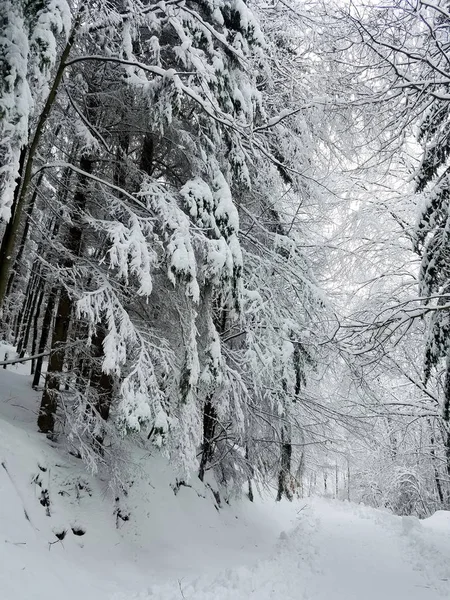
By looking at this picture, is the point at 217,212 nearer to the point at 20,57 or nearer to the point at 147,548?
the point at 20,57

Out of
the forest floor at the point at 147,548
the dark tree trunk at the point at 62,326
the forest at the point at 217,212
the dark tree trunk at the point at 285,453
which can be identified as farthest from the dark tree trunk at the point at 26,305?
the dark tree trunk at the point at 285,453

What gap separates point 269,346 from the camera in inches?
281

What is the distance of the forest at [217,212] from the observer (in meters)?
3.95

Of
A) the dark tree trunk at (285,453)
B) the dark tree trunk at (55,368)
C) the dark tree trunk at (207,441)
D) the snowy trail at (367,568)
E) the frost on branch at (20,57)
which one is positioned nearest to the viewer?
the frost on branch at (20,57)

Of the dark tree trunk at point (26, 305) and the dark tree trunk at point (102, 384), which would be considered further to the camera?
the dark tree trunk at point (26, 305)

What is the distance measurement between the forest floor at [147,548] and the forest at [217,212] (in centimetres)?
51

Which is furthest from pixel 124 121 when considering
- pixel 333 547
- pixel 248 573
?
pixel 333 547

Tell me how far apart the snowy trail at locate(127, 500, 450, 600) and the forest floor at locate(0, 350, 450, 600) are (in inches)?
0.8

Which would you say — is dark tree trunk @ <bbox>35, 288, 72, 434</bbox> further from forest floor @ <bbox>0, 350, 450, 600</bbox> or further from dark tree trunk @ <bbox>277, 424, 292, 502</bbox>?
dark tree trunk @ <bbox>277, 424, 292, 502</bbox>

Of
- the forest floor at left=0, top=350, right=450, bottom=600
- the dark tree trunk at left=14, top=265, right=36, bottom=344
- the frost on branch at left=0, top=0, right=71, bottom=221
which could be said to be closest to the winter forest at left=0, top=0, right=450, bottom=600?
the frost on branch at left=0, top=0, right=71, bottom=221

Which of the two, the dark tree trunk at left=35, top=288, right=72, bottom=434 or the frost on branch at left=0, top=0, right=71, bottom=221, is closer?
the frost on branch at left=0, top=0, right=71, bottom=221

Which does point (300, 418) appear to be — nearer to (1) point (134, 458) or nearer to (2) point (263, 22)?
(1) point (134, 458)

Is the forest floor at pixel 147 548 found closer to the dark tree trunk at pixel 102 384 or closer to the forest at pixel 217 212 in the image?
the forest at pixel 217 212

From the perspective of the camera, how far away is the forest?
395 cm
